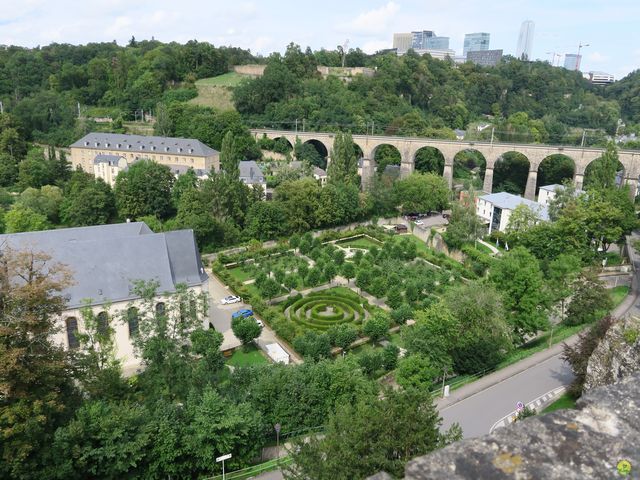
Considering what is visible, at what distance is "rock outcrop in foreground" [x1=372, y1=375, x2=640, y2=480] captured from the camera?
188 inches

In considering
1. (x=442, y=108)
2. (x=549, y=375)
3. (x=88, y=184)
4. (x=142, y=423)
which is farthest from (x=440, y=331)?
(x=442, y=108)

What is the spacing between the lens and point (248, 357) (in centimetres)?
2788

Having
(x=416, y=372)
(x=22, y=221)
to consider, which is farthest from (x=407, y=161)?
(x=416, y=372)

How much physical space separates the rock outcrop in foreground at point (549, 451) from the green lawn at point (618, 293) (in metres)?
32.0

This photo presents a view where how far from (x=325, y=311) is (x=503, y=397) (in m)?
14.0

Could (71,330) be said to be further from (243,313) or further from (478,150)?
(478,150)

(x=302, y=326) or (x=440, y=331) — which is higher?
(x=440, y=331)

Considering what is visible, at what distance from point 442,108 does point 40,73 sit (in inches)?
3271

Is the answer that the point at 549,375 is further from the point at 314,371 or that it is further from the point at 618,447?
the point at 618,447

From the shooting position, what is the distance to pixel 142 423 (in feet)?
56.6

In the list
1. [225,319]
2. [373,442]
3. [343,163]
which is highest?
[343,163]

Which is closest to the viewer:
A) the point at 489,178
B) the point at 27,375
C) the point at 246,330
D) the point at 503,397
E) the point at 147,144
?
the point at 27,375

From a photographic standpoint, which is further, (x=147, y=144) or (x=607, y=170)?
(x=147, y=144)

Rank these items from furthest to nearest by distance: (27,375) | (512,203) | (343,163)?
(343,163)
(512,203)
(27,375)
